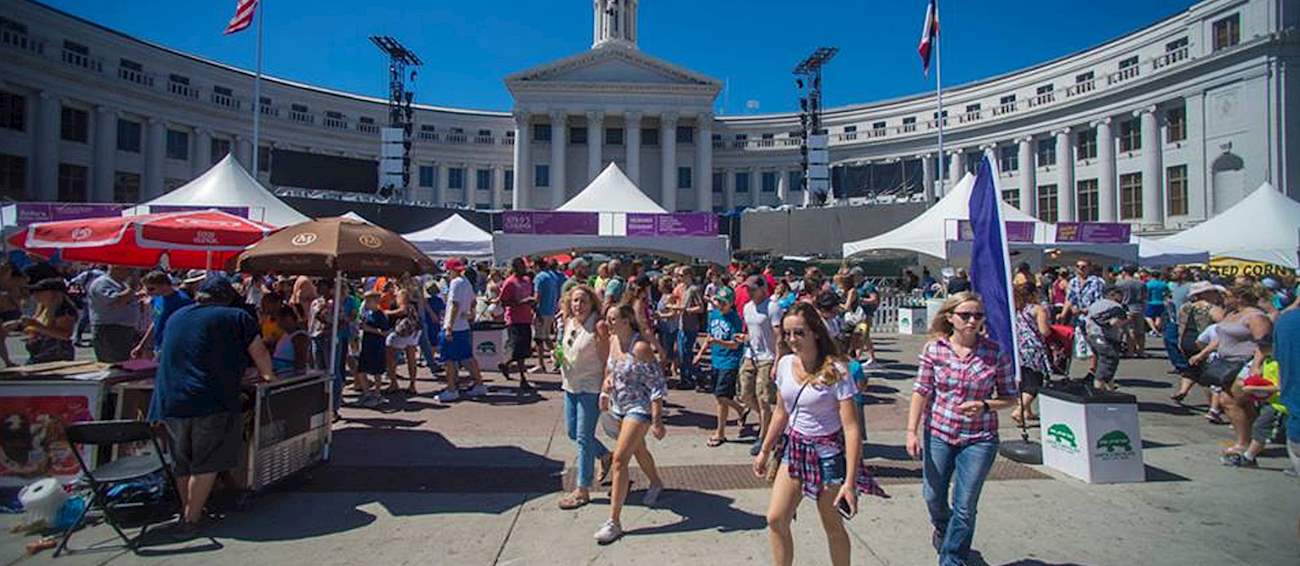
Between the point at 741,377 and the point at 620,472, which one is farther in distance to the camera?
the point at 741,377

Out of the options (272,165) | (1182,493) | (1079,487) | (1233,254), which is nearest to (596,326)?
(1079,487)

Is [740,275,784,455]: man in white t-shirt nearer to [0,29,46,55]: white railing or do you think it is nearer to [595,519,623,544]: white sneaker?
[595,519,623,544]: white sneaker

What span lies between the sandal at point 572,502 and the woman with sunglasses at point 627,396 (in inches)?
19.0

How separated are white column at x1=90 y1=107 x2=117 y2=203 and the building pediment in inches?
1180

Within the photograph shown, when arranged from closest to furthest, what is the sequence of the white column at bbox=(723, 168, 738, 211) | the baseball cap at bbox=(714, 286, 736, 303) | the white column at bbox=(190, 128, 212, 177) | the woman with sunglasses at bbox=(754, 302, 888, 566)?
the woman with sunglasses at bbox=(754, 302, 888, 566)
the baseball cap at bbox=(714, 286, 736, 303)
the white column at bbox=(190, 128, 212, 177)
the white column at bbox=(723, 168, 738, 211)

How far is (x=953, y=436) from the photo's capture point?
3584 millimetres

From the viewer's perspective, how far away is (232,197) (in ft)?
48.3

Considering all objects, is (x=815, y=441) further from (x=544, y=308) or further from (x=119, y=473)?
(x=544, y=308)

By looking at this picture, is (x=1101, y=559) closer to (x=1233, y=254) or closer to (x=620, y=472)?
(x=620, y=472)

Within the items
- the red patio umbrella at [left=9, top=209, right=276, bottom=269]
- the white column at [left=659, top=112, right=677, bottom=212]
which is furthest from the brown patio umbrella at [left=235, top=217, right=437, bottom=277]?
the white column at [left=659, top=112, right=677, bottom=212]

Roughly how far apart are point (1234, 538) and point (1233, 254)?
20.7m

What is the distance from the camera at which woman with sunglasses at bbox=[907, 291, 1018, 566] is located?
3.51 m

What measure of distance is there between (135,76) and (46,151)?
33.7 ft

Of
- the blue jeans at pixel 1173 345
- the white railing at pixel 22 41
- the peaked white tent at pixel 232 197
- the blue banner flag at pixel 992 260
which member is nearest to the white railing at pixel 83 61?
the white railing at pixel 22 41
